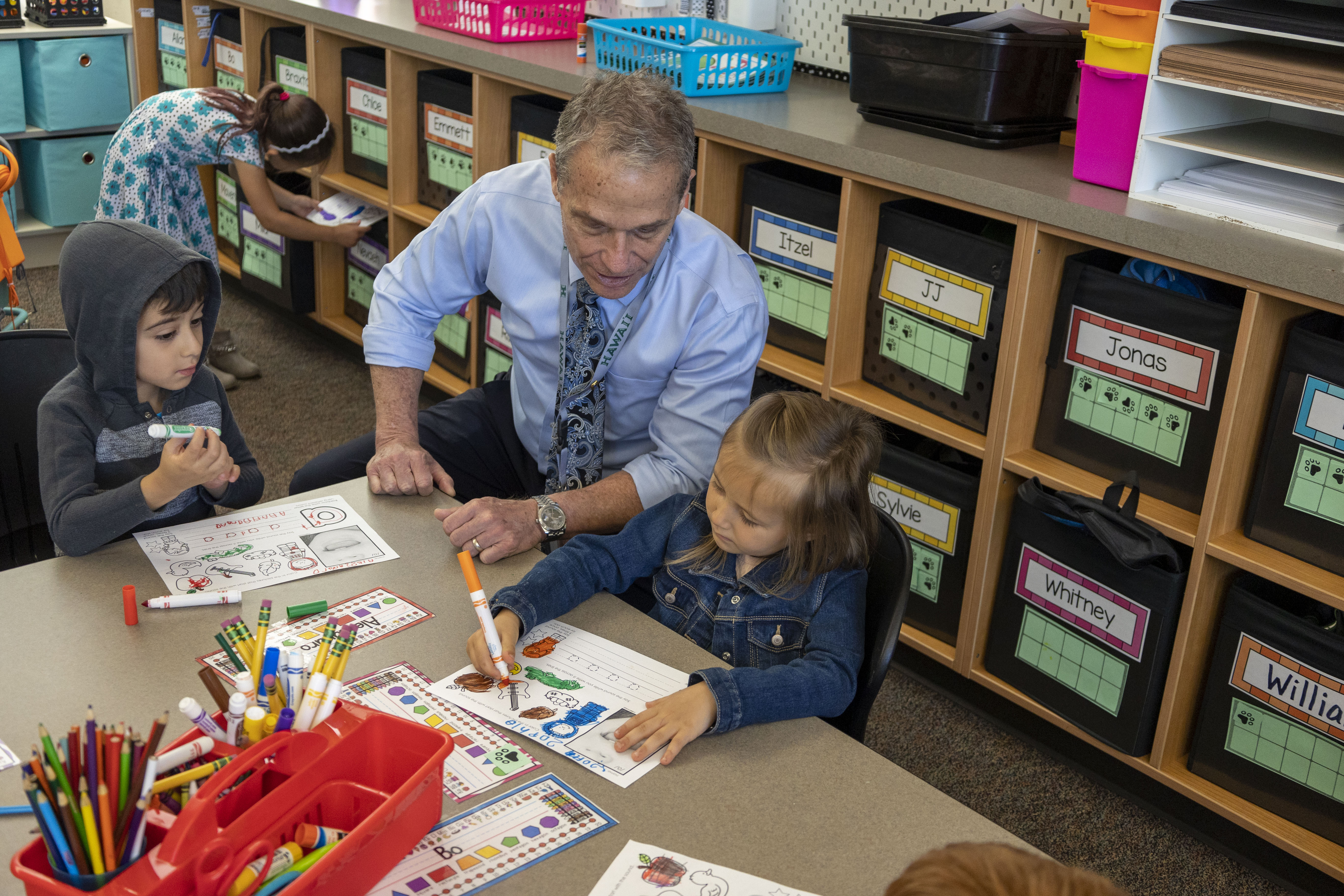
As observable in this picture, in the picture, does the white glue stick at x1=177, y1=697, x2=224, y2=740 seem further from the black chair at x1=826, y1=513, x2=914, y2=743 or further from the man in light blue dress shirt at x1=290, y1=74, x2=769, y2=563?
the black chair at x1=826, y1=513, x2=914, y2=743

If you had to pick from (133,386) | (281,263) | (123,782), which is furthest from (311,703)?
(281,263)

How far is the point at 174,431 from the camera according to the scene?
1487 millimetres

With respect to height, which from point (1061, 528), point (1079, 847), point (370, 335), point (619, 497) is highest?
point (370, 335)

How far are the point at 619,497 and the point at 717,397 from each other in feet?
0.67

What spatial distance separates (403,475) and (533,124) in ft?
4.83

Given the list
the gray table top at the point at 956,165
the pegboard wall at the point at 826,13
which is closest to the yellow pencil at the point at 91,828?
the gray table top at the point at 956,165

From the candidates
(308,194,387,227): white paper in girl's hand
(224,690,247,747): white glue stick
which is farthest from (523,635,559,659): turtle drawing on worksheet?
(308,194,387,227): white paper in girl's hand

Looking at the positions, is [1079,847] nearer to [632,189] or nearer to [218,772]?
[632,189]

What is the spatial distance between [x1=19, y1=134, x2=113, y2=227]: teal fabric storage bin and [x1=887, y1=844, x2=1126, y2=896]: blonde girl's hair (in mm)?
4324

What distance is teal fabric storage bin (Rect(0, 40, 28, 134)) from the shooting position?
13.1 ft

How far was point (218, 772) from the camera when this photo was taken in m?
0.82

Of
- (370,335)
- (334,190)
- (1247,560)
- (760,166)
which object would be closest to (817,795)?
(1247,560)

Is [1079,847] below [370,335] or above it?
below

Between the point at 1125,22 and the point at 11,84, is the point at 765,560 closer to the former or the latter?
the point at 1125,22
